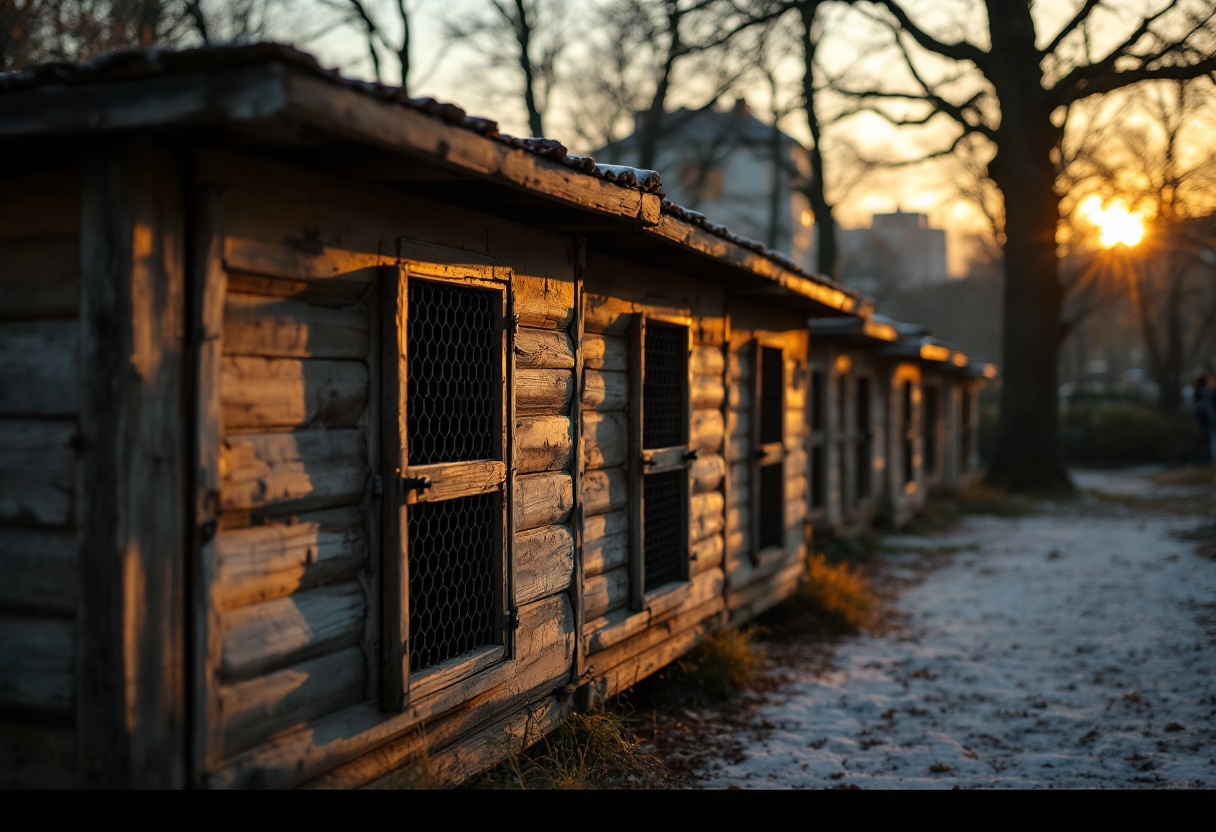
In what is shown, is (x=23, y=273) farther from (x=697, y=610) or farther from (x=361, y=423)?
(x=697, y=610)

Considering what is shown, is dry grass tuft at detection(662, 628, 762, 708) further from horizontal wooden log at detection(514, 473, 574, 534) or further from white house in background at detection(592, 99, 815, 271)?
Answer: white house in background at detection(592, 99, 815, 271)

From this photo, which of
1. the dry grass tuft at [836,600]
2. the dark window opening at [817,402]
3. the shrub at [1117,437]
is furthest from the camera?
the shrub at [1117,437]

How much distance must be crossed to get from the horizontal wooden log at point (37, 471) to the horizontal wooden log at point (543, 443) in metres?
1.94

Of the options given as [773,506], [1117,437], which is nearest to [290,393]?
[773,506]

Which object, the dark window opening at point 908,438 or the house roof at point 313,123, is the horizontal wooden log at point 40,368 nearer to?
the house roof at point 313,123

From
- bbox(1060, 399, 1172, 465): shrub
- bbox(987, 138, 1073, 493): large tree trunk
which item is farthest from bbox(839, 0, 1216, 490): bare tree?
bbox(1060, 399, 1172, 465): shrub

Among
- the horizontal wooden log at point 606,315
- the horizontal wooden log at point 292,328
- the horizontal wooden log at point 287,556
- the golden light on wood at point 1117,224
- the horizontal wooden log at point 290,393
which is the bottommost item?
the horizontal wooden log at point 287,556

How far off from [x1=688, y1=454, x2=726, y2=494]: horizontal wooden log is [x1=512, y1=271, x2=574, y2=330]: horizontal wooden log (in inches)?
74.4

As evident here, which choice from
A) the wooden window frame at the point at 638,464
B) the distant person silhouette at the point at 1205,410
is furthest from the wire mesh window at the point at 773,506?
the distant person silhouette at the point at 1205,410

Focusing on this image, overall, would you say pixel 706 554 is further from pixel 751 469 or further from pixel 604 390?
pixel 604 390

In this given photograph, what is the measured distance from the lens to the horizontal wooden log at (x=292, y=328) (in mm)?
3020

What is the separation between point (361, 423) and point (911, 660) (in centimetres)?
556

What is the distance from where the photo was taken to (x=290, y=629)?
316 centimetres

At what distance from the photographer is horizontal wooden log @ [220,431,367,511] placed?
117 inches
